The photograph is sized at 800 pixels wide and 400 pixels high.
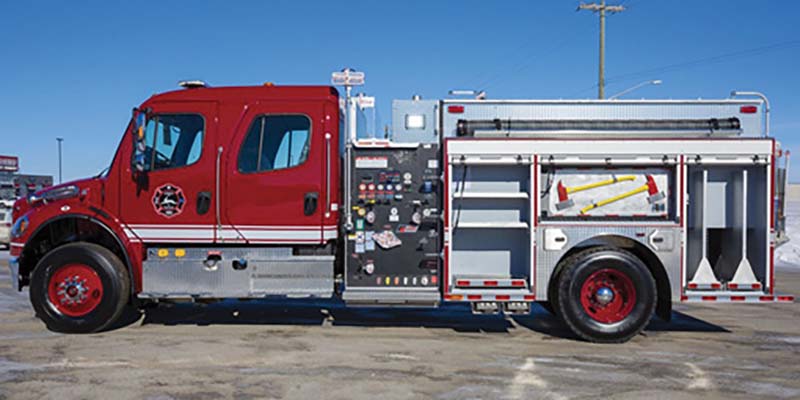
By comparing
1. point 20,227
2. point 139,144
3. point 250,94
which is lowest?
point 20,227

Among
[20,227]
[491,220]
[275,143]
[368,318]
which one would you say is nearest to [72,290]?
[20,227]

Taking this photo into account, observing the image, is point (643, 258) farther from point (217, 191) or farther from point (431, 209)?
point (217, 191)

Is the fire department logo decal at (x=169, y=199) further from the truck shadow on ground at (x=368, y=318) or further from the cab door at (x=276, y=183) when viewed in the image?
the truck shadow on ground at (x=368, y=318)

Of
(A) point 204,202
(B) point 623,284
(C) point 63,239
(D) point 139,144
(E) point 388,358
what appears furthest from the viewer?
(C) point 63,239

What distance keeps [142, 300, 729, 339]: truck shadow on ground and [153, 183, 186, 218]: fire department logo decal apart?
170 centimetres

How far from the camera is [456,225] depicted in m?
6.84

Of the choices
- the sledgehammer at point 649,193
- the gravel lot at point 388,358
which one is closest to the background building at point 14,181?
the gravel lot at point 388,358

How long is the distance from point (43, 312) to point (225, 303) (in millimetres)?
2702

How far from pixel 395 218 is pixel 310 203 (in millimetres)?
1018

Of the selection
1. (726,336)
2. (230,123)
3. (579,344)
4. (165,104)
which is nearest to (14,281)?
(165,104)

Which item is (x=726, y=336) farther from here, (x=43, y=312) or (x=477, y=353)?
(x=43, y=312)

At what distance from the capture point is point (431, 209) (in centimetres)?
698

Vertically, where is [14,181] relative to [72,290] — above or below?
above

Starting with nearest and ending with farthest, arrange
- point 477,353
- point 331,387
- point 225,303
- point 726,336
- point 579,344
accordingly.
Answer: point 331,387
point 477,353
point 579,344
point 726,336
point 225,303
